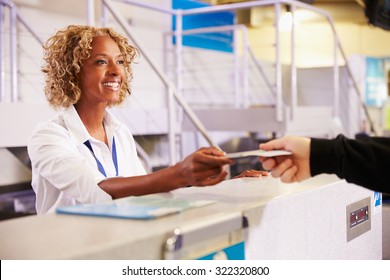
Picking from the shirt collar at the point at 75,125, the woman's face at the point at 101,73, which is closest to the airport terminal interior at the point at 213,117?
the shirt collar at the point at 75,125

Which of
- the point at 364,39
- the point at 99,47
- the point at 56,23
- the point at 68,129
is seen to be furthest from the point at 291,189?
the point at 364,39

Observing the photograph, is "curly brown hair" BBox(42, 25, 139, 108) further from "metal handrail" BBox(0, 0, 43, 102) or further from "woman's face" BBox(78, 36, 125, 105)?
"metal handrail" BBox(0, 0, 43, 102)

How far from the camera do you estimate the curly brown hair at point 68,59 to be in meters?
1.59

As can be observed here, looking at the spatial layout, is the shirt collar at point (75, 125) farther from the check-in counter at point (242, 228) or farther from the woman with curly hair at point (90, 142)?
the check-in counter at point (242, 228)

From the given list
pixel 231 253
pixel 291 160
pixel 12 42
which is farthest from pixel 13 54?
pixel 231 253

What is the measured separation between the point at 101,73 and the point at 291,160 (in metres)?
0.95

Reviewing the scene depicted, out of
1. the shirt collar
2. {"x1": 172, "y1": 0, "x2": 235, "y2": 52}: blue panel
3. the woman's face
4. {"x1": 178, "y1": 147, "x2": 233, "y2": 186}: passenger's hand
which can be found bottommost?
{"x1": 178, "y1": 147, "x2": 233, "y2": 186}: passenger's hand

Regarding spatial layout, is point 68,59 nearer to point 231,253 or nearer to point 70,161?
point 70,161

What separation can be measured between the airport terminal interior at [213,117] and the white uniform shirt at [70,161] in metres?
0.39

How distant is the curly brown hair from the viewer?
5.21 ft

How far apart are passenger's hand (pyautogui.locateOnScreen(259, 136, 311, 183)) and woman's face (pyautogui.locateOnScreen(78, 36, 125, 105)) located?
87cm

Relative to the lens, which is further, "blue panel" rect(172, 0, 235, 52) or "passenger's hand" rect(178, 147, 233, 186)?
"blue panel" rect(172, 0, 235, 52)

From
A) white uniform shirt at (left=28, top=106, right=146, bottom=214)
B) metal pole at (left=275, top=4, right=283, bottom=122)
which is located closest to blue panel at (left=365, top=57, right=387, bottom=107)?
metal pole at (left=275, top=4, right=283, bottom=122)
